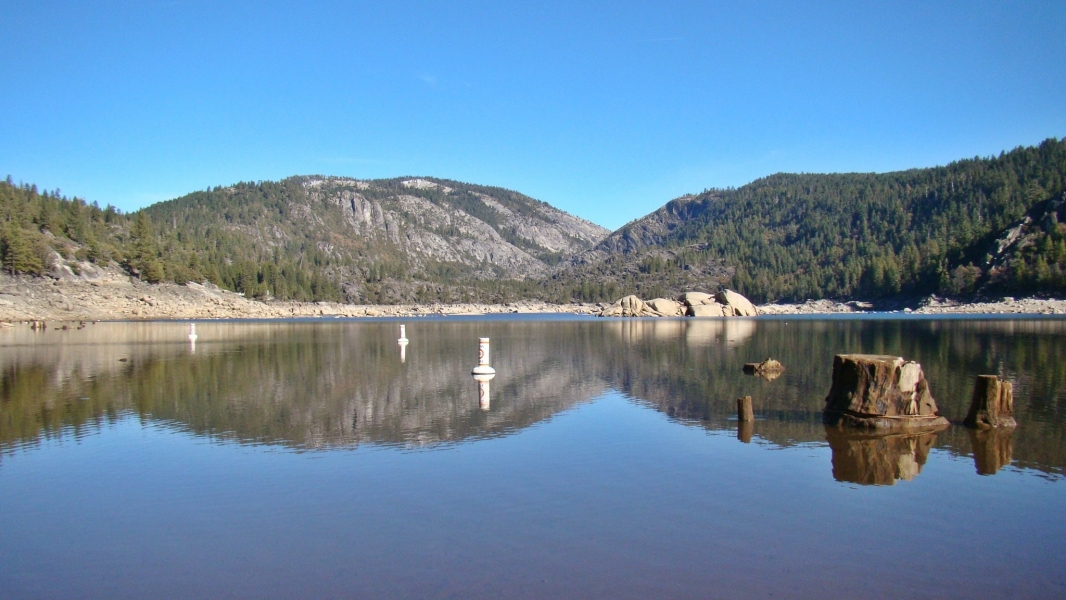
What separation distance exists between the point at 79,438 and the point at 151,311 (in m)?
105

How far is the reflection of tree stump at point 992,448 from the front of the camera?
38.7 feet

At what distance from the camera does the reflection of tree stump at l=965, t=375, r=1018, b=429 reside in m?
15.0

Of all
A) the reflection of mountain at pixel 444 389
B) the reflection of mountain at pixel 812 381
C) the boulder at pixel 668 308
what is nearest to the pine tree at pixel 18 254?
the reflection of mountain at pixel 444 389

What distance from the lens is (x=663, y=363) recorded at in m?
31.8

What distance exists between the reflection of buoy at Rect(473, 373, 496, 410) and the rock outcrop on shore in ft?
326

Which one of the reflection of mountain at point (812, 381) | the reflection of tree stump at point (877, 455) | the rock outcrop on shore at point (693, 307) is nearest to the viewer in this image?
the reflection of tree stump at point (877, 455)

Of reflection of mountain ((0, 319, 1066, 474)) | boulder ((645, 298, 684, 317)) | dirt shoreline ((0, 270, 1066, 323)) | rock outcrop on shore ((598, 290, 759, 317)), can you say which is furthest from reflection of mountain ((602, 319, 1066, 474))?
boulder ((645, 298, 684, 317))

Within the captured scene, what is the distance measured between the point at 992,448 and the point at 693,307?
109220mm

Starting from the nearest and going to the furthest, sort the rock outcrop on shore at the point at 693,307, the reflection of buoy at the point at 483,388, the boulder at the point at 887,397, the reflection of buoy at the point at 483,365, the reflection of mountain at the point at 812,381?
the reflection of mountain at the point at 812,381 < the boulder at the point at 887,397 < the reflection of buoy at the point at 483,388 < the reflection of buoy at the point at 483,365 < the rock outcrop on shore at the point at 693,307

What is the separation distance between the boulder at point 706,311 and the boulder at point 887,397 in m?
106

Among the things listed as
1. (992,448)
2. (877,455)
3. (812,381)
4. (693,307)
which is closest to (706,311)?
(693,307)

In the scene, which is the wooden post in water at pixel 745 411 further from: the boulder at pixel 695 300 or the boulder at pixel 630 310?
the boulder at pixel 630 310

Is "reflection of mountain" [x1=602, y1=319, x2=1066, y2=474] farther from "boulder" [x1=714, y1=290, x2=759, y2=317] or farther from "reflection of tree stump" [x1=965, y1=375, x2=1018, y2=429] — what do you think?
"boulder" [x1=714, y1=290, x2=759, y2=317]

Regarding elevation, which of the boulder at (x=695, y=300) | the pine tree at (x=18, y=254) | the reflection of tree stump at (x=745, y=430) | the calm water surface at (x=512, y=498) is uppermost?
the pine tree at (x=18, y=254)
